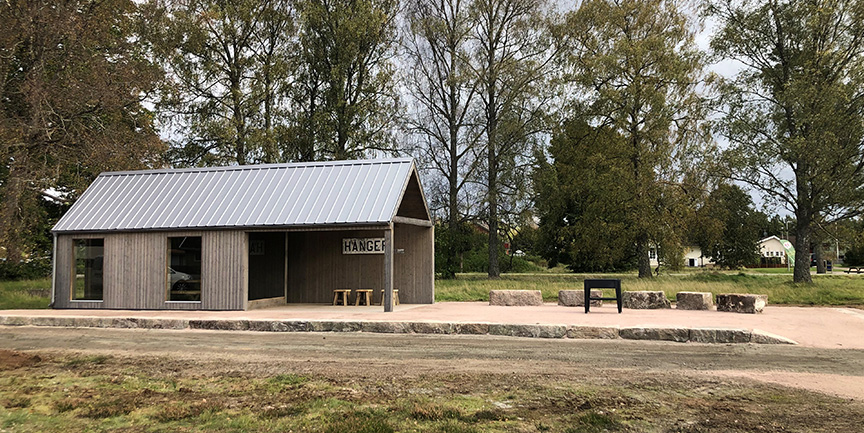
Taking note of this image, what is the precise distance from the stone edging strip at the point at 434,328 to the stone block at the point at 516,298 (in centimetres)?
615

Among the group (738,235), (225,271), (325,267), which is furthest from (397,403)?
(738,235)

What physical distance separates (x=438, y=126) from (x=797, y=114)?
16321mm

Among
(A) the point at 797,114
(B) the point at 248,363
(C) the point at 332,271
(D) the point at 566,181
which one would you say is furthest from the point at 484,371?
(D) the point at 566,181

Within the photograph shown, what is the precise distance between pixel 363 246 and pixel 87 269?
783 centimetres

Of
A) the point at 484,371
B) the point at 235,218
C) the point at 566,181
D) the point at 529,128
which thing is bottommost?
the point at 484,371

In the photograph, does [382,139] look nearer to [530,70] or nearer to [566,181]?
[530,70]

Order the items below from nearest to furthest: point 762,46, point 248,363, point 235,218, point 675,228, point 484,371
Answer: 1. point 484,371
2. point 248,363
3. point 235,218
4. point 762,46
5. point 675,228

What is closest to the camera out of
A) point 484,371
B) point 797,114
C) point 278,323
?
point 484,371

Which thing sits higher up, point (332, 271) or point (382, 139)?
point (382, 139)

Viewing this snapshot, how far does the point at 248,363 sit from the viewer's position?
926cm

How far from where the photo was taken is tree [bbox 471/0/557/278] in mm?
32219

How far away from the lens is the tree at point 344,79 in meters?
31.8

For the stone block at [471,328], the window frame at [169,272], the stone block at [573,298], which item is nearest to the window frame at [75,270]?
the window frame at [169,272]

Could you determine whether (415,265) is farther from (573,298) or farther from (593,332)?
(593,332)
